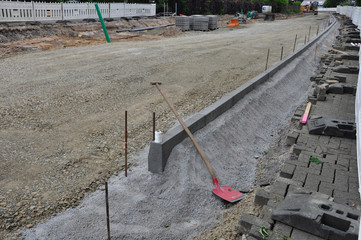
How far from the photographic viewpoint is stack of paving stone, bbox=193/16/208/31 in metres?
28.5

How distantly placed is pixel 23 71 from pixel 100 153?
675 cm

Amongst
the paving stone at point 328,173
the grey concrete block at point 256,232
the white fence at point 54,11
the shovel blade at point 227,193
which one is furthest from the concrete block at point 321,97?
the white fence at point 54,11

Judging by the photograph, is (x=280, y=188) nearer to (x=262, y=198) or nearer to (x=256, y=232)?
(x=262, y=198)

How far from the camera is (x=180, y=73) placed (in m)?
11.9

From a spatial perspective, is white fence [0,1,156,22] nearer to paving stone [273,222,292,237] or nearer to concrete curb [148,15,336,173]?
concrete curb [148,15,336,173]

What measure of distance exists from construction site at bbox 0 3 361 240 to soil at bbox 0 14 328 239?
0.10 ft

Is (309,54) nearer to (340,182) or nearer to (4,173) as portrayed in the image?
(340,182)

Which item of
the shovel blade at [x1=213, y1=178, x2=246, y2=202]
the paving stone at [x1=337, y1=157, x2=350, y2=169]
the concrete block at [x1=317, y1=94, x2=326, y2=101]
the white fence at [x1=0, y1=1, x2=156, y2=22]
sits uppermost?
the white fence at [x1=0, y1=1, x2=156, y2=22]

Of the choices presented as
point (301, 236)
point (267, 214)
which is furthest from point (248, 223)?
point (301, 236)

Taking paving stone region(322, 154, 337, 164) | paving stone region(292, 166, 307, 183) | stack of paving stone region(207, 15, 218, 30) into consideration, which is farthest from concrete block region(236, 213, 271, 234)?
stack of paving stone region(207, 15, 218, 30)

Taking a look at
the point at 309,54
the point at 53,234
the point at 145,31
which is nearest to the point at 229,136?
the point at 53,234

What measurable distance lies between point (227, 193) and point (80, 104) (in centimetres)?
465

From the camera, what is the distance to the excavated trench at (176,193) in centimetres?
427

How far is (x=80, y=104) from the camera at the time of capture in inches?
326
